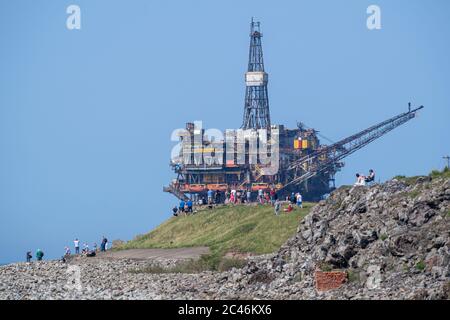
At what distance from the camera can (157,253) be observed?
79625mm

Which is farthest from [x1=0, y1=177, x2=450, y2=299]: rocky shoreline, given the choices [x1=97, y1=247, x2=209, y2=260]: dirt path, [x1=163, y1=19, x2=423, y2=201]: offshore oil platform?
[x1=163, y1=19, x2=423, y2=201]: offshore oil platform

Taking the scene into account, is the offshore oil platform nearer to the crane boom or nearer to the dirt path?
the crane boom

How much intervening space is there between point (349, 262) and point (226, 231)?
2653 centimetres

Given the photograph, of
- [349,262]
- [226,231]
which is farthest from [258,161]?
[349,262]

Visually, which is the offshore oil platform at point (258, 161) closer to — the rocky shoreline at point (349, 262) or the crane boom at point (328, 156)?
the crane boom at point (328, 156)

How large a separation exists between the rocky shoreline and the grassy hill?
25.7 feet

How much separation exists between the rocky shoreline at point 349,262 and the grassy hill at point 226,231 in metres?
7.82

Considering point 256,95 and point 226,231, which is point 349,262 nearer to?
point 226,231

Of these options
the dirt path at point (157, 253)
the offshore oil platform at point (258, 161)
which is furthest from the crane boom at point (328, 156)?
the dirt path at point (157, 253)

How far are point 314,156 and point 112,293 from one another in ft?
253

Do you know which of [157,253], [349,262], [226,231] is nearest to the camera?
[349,262]

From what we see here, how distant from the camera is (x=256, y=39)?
13725 centimetres
